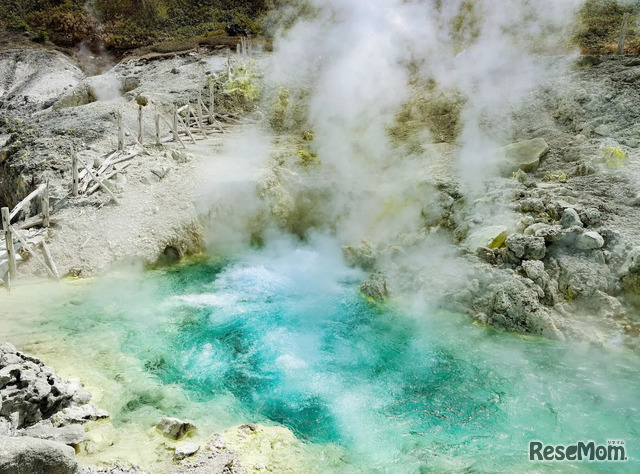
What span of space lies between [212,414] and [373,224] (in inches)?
231

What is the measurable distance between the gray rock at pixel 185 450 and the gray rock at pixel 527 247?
18.5 feet

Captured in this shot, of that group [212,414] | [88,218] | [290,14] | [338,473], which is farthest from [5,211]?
[290,14]

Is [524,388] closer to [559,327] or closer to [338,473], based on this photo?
[559,327]

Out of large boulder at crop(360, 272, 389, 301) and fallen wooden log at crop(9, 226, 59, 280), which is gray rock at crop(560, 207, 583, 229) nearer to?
large boulder at crop(360, 272, 389, 301)

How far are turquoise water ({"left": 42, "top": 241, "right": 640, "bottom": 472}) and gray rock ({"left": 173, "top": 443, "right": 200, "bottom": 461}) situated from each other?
2.32 ft

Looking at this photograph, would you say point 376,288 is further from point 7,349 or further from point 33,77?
point 33,77

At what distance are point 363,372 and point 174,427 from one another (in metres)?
2.48

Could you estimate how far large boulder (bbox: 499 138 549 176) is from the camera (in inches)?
383

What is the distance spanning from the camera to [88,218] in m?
9.03

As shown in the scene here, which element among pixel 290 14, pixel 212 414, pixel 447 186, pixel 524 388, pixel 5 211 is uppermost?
pixel 290 14

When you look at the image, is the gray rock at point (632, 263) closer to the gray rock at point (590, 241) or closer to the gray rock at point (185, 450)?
the gray rock at point (590, 241)

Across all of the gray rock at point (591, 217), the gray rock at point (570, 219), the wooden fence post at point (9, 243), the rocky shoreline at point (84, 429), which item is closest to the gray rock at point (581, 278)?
the gray rock at point (570, 219)

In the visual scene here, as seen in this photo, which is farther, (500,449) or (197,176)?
(197,176)

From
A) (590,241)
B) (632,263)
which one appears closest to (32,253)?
(590,241)
